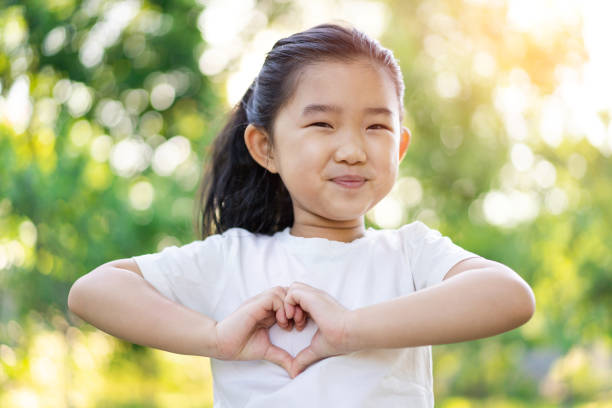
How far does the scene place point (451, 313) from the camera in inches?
39.4

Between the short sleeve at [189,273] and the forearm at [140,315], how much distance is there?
0.18ft

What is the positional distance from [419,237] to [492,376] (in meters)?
4.55

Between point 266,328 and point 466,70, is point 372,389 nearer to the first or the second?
point 266,328

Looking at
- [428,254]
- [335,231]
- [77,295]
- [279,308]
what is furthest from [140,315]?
[428,254]

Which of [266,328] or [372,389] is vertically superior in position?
[266,328]

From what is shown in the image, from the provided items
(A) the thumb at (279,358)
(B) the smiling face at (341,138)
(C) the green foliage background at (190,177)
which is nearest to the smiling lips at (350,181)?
(B) the smiling face at (341,138)

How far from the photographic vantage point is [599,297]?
5074 mm

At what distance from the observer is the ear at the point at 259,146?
138 centimetres

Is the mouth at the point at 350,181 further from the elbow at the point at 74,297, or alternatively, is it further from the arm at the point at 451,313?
the elbow at the point at 74,297

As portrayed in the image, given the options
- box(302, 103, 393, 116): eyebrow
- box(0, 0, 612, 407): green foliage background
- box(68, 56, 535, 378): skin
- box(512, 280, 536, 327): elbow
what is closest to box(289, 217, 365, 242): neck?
box(68, 56, 535, 378): skin

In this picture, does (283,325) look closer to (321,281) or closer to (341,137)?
(321,281)

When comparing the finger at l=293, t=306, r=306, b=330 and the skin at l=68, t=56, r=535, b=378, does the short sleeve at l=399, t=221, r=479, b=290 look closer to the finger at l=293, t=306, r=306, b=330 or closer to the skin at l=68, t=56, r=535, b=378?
the skin at l=68, t=56, r=535, b=378

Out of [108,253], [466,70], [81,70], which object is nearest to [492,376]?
[466,70]

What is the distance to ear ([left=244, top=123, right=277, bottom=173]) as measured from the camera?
1.38 metres
